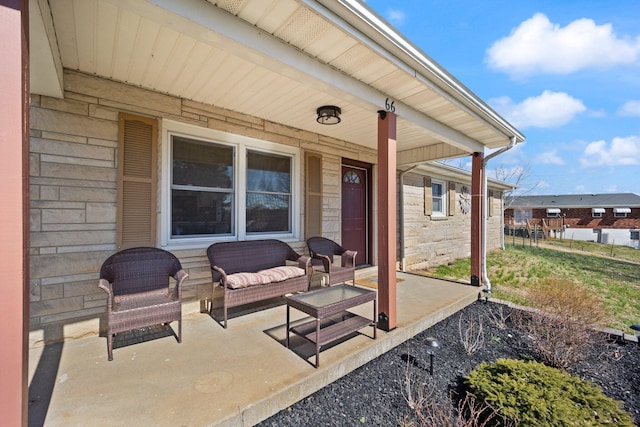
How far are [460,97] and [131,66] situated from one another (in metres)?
3.42

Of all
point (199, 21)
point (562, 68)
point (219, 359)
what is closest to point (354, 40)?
point (199, 21)

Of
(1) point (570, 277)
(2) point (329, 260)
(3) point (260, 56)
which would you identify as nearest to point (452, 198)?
(1) point (570, 277)

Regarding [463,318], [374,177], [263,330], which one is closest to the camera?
[263,330]

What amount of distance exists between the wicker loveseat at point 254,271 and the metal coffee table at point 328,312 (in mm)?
677

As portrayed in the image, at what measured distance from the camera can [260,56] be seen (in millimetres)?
2115

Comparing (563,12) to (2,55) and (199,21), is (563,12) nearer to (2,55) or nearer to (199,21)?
(199,21)

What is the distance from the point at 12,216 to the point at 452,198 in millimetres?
9281

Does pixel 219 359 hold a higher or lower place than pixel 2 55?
lower

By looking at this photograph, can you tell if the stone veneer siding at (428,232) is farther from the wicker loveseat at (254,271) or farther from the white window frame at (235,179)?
the wicker loveseat at (254,271)

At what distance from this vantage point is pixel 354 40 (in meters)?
2.17

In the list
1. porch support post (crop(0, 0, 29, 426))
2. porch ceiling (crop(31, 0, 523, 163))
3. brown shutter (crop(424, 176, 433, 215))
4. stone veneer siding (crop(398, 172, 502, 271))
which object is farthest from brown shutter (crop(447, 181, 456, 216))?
porch support post (crop(0, 0, 29, 426))

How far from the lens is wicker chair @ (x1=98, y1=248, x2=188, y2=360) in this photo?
2.39 m

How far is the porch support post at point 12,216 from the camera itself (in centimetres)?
114

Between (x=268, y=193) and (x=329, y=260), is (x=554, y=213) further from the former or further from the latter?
(x=268, y=193)
